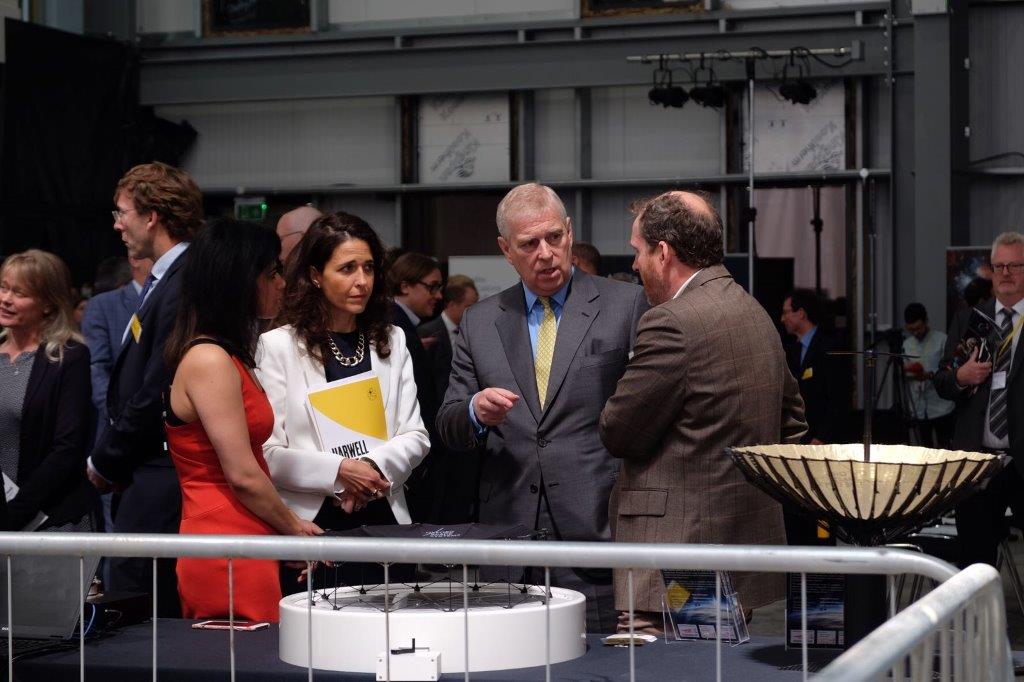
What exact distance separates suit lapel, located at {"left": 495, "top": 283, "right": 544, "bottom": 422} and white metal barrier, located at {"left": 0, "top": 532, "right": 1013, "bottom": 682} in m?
1.07

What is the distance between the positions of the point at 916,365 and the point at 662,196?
756cm

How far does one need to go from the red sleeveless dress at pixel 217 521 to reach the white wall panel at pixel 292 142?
10.3 metres

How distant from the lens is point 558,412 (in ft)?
9.70

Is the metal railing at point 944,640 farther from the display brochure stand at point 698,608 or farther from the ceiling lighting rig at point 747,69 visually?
the ceiling lighting rig at point 747,69

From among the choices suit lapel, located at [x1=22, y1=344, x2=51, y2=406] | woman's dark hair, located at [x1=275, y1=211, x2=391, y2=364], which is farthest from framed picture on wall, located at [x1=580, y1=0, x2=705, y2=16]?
woman's dark hair, located at [x1=275, y1=211, x2=391, y2=364]

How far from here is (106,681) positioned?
214 centimetres

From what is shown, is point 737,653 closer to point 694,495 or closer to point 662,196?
point 694,495

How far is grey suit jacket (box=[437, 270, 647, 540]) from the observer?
293cm

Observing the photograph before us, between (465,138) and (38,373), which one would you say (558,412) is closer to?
(38,373)

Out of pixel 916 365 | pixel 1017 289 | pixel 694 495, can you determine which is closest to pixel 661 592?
pixel 694 495

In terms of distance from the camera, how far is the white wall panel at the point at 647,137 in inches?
477

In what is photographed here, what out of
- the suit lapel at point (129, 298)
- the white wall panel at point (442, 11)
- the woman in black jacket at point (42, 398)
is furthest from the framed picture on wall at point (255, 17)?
the woman in black jacket at point (42, 398)

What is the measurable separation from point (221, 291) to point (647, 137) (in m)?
9.81

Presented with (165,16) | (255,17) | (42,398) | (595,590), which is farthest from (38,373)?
(165,16)
